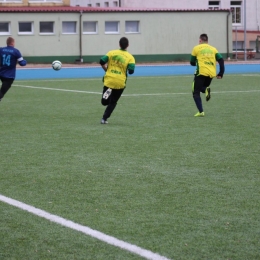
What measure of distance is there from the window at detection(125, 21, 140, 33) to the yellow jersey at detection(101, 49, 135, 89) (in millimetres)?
36970

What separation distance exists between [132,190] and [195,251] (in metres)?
2.41

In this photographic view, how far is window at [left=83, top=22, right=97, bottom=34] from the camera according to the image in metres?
50.2

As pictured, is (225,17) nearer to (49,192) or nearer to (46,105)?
(46,105)

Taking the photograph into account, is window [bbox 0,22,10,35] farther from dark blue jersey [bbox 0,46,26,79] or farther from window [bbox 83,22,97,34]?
dark blue jersey [bbox 0,46,26,79]

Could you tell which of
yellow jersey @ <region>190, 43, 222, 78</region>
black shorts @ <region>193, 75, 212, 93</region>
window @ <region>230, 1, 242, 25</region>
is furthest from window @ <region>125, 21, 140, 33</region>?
yellow jersey @ <region>190, 43, 222, 78</region>

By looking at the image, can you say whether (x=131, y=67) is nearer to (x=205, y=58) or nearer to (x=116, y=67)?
(x=116, y=67)

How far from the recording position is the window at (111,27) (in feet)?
168

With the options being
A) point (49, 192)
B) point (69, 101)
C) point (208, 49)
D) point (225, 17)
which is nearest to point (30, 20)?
point (225, 17)

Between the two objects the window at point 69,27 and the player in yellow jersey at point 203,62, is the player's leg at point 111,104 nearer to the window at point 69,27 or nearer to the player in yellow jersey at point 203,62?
the player in yellow jersey at point 203,62

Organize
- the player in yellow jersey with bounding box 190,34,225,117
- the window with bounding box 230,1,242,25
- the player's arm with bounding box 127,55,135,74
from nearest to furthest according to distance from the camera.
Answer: the player's arm with bounding box 127,55,135,74 < the player in yellow jersey with bounding box 190,34,225,117 < the window with bounding box 230,1,242,25

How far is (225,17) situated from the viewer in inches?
2064

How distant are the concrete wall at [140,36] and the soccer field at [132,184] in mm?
31508

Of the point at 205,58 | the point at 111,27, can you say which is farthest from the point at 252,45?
the point at 205,58

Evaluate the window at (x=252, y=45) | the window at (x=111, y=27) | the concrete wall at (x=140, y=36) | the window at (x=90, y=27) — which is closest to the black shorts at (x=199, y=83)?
the concrete wall at (x=140, y=36)
